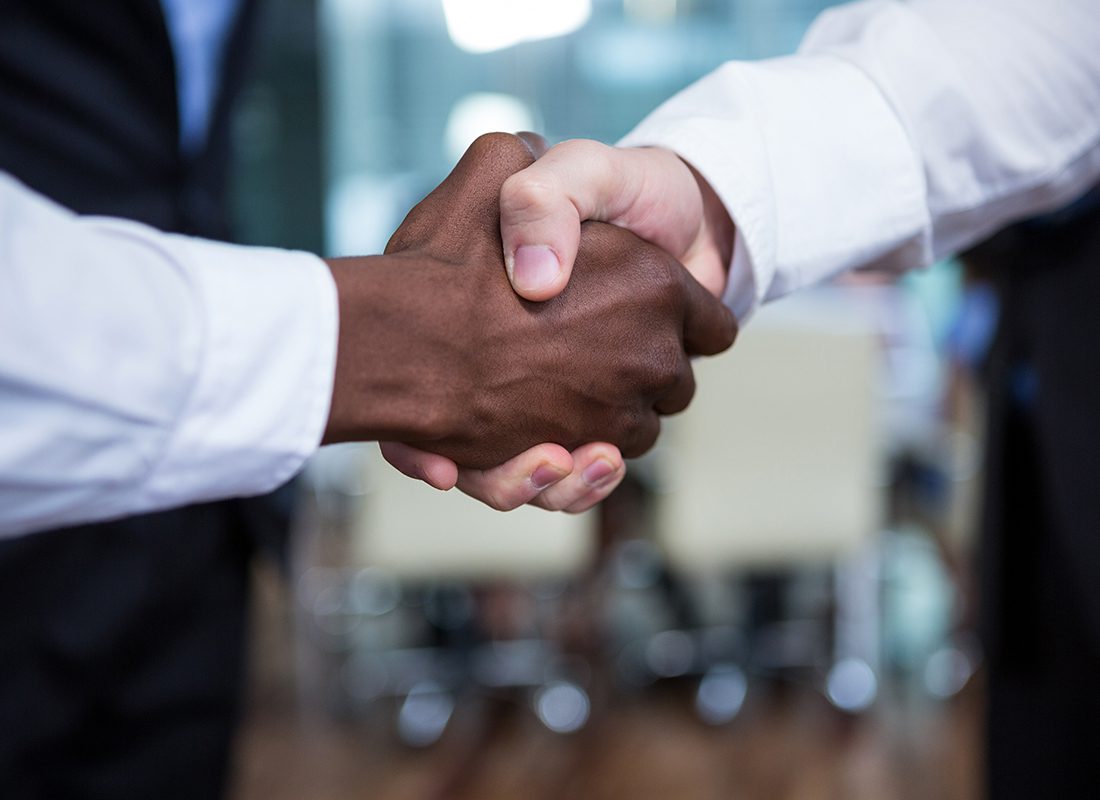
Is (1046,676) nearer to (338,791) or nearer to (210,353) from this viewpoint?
(210,353)

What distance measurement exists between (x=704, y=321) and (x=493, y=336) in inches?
7.9

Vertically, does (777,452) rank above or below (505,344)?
below

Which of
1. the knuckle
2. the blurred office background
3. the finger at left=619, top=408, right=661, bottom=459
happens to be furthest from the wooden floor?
the knuckle

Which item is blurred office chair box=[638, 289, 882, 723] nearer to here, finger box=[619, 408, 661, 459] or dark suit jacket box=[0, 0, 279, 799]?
dark suit jacket box=[0, 0, 279, 799]

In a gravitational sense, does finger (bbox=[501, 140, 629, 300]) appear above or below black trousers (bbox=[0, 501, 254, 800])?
above

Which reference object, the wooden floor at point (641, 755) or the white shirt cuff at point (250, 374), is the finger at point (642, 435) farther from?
the wooden floor at point (641, 755)

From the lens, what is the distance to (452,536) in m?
2.74

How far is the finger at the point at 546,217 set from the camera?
2.43ft

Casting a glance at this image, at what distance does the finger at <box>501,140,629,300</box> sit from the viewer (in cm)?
74

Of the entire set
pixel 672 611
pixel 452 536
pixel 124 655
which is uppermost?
pixel 124 655

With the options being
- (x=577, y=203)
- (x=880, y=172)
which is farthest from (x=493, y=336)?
(x=880, y=172)

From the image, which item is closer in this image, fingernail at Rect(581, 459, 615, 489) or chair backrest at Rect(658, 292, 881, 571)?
fingernail at Rect(581, 459, 615, 489)

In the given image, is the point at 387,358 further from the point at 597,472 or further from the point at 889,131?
the point at 889,131

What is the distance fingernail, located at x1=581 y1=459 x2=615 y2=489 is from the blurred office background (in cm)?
131
